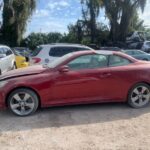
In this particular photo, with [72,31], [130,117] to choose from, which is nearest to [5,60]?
[130,117]

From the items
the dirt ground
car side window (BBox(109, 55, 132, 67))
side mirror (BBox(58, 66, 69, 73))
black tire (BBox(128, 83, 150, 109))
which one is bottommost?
the dirt ground

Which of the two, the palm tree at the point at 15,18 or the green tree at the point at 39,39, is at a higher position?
the palm tree at the point at 15,18

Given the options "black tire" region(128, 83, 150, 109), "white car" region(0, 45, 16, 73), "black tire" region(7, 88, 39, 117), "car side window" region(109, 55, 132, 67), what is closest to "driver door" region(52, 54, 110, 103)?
"car side window" region(109, 55, 132, 67)

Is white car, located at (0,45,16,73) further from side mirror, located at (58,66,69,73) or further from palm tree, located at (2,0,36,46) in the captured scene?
palm tree, located at (2,0,36,46)

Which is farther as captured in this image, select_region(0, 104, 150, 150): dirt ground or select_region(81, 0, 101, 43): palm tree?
select_region(81, 0, 101, 43): palm tree

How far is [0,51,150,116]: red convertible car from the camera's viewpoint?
309 inches

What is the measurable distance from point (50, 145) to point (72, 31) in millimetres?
45218

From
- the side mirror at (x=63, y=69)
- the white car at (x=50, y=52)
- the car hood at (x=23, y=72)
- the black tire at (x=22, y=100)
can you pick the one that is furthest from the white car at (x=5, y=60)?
the side mirror at (x=63, y=69)

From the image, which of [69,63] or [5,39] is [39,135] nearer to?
[69,63]

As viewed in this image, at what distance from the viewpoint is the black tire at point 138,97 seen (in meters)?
8.37

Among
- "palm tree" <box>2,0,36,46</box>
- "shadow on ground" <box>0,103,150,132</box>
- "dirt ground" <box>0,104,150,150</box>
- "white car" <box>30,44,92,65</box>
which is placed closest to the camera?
"dirt ground" <box>0,104,150,150</box>

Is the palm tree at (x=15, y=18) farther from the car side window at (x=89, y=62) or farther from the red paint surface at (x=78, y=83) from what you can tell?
→ the red paint surface at (x=78, y=83)

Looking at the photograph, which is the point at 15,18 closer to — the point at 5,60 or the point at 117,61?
the point at 5,60

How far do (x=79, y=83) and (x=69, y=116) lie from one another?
2.67 feet
